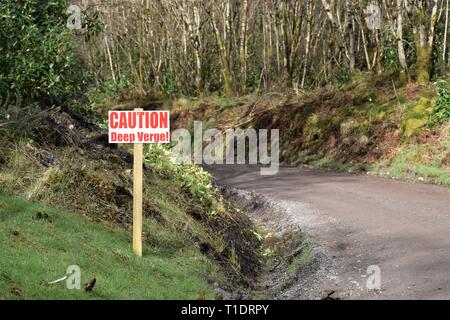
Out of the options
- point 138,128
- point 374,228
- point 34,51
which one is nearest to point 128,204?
point 138,128

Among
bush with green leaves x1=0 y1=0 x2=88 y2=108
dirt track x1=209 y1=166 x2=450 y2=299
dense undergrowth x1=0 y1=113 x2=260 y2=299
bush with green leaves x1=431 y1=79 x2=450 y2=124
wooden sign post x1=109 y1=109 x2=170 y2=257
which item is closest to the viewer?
dirt track x1=209 y1=166 x2=450 y2=299

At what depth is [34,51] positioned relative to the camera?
12.6m

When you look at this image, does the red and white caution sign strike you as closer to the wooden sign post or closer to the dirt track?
the wooden sign post

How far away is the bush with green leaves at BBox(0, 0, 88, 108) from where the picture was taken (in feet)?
40.4

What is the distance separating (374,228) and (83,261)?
5515mm

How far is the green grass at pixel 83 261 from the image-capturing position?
7215mm

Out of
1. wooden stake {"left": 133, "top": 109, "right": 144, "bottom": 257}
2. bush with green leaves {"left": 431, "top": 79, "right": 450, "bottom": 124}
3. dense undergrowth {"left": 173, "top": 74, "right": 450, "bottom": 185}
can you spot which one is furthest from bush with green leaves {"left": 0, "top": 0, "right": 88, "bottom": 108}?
bush with green leaves {"left": 431, "top": 79, "right": 450, "bottom": 124}

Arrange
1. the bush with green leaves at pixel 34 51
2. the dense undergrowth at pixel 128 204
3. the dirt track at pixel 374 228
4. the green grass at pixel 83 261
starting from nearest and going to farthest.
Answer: the green grass at pixel 83 261 → the dirt track at pixel 374 228 → the dense undergrowth at pixel 128 204 → the bush with green leaves at pixel 34 51

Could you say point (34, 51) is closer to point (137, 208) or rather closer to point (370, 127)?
point (137, 208)

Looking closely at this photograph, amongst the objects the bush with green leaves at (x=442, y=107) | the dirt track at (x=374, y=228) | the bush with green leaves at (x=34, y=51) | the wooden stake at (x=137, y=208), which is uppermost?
the bush with green leaves at (x=34, y=51)

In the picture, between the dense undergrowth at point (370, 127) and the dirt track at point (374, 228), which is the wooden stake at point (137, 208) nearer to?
the dirt track at point (374, 228)

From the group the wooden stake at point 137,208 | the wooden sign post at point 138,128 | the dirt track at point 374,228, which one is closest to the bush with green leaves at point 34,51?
the wooden sign post at point 138,128

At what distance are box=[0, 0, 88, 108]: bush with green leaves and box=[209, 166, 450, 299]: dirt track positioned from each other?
17.8 feet

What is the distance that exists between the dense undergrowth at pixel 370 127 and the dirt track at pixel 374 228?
1209 mm
